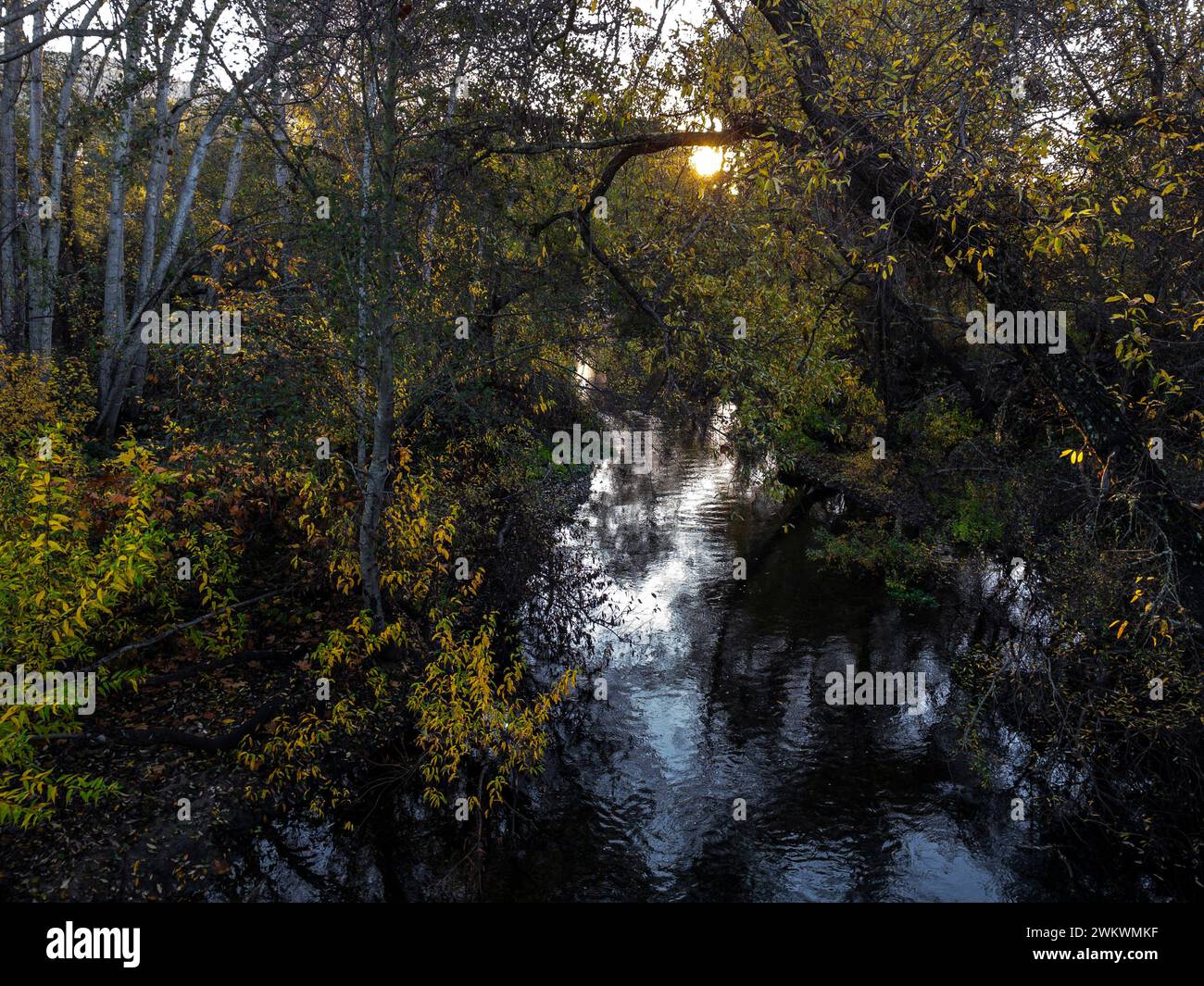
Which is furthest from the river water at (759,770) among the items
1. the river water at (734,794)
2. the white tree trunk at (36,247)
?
the white tree trunk at (36,247)

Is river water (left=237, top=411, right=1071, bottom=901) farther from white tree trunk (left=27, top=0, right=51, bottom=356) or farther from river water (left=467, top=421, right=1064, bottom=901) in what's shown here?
white tree trunk (left=27, top=0, right=51, bottom=356)

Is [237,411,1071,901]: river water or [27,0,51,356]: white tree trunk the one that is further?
[27,0,51,356]: white tree trunk

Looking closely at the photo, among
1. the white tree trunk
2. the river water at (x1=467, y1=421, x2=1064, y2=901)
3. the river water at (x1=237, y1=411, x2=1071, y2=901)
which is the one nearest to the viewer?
the river water at (x1=237, y1=411, x2=1071, y2=901)

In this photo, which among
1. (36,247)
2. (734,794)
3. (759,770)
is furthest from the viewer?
(36,247)

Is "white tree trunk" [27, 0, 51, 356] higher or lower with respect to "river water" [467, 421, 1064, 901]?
higher

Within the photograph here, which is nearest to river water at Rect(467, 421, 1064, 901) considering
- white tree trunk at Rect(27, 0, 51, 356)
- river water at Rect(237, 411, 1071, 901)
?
river water at Rect(237, 411, 1071, 901)

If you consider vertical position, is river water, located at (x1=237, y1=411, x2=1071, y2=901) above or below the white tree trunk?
below

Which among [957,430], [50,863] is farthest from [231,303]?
[957,430]

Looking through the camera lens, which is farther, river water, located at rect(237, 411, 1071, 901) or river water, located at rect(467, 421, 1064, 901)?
river water, located at rect(467, 421, 1064, 901)

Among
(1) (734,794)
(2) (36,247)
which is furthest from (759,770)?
(2) (36,247)

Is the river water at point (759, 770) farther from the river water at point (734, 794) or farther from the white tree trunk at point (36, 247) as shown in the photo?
the white tree trunk at point (36, 247)

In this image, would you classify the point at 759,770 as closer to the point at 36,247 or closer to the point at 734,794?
the point at 734,794

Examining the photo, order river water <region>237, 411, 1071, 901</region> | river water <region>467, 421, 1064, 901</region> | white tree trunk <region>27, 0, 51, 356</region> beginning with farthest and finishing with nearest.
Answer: white tree trunk <region>27, 0, 51, 356</region>
river water <region>467, 421, 1064, 901</region>
river water <region>237, 411, 1071, 901</region>
